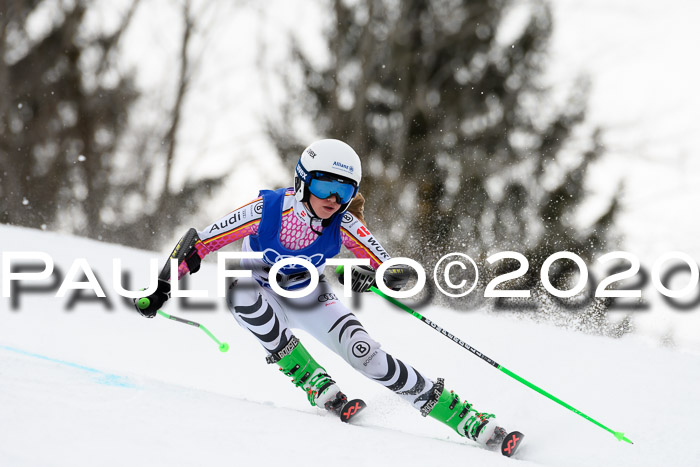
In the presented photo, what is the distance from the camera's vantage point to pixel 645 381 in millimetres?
4988

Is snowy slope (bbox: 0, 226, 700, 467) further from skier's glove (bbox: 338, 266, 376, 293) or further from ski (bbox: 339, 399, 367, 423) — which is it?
skier's glove (bbox: 338, 266, 376, 293)

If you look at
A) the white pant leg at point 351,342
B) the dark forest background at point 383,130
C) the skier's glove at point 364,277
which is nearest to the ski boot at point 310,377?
the white pant leg at point 351,342

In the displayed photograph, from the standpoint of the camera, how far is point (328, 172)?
12.1 ft

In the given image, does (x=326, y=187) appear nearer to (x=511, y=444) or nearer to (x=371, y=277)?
(x=371, y=277)

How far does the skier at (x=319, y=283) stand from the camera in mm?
3744

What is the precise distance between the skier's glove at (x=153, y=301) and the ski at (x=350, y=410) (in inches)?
43.3

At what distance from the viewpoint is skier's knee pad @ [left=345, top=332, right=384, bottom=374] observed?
3.81 meters

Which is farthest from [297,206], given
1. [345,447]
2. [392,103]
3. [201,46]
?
[201,46]

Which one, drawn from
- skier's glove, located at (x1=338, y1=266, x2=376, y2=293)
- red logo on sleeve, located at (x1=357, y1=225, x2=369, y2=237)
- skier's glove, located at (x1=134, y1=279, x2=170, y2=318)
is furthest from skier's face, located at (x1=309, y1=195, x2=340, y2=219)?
skier's glove, located at (x1=134, y1=279, x2=170, y2=318)

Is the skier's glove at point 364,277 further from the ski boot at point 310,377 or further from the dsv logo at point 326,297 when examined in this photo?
the ski boot at point 310,377

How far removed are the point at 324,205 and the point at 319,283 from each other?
57cm

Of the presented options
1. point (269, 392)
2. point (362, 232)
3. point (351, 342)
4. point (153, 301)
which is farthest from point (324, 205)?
point (269, 392)

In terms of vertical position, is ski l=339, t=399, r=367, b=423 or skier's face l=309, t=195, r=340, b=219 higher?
skier's face l=309, t=195, r=340, b=219

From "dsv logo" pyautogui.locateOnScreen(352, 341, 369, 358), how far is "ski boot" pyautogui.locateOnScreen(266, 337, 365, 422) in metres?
0.28
